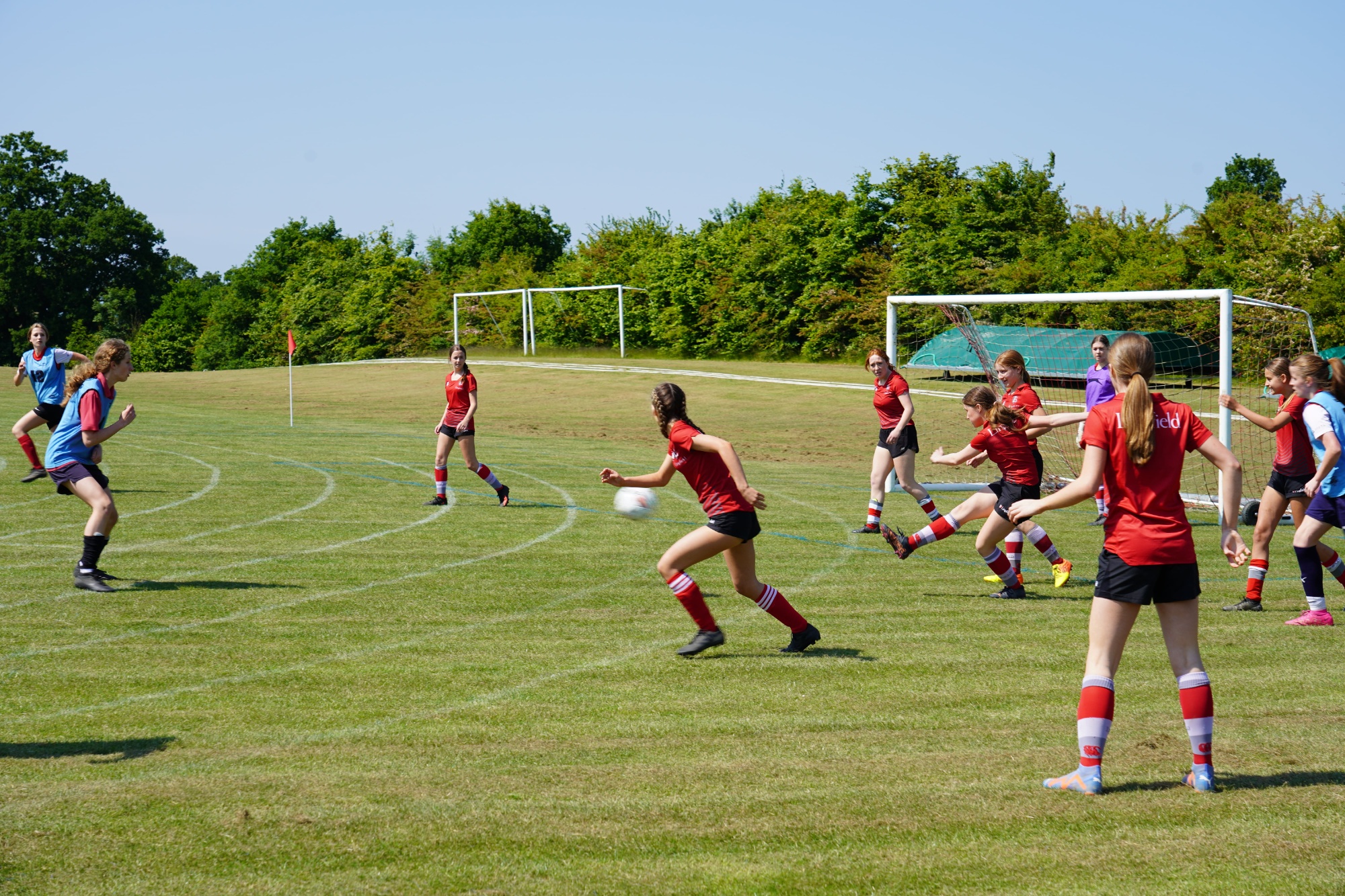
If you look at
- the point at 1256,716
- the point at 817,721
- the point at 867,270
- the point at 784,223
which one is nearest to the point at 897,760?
the point at 817,721

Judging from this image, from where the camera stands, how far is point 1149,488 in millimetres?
5410

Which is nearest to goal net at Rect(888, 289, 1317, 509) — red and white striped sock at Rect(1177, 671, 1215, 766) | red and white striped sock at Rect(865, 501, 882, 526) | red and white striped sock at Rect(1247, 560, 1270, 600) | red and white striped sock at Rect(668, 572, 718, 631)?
red and white striped sock at Rect(1247, 560, 1270, 600)

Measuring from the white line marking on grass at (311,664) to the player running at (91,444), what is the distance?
9.98ft

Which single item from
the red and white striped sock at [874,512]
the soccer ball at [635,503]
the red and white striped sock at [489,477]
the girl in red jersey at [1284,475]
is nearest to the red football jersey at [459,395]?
A: the red and white striped sock at [489,477]

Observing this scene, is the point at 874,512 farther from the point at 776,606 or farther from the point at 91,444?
the point at 91,444

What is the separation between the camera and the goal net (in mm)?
18484

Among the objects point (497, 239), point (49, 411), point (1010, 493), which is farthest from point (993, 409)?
point (497, 239)

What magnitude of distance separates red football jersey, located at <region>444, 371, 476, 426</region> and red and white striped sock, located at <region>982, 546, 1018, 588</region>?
7.94 meters

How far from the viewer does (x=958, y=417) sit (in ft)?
108

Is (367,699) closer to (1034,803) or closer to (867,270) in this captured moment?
(1034,803)

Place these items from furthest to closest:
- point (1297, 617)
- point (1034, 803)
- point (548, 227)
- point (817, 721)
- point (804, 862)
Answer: point (548, 227) → point (1297, 617) → point (817, 721) → point (1034, 803) → point (804, 862)

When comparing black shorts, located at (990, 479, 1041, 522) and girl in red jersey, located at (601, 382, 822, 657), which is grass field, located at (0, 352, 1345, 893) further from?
black shorts, located at (990, 479, 1041, 522)

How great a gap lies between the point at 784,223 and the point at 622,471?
39.8 metres

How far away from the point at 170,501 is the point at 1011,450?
11131mm
